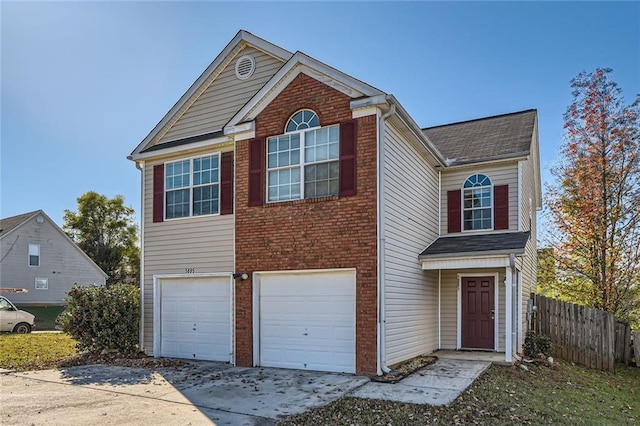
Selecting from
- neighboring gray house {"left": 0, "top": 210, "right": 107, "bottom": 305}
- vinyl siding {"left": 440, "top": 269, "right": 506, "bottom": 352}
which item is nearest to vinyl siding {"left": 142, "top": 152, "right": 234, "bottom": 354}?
vinyl siding {"left": 440, "top": 269, "right": 506, "bottom": 352}

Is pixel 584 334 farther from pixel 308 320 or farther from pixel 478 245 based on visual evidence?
pixel 308 320

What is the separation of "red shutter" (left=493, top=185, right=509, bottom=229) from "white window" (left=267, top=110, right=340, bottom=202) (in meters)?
5.14

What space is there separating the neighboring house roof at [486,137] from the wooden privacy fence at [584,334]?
4458 millimetres

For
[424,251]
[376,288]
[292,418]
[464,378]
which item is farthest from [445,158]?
[292,418]

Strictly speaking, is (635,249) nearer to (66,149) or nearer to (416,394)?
(416,394)

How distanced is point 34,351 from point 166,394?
7.96 metres

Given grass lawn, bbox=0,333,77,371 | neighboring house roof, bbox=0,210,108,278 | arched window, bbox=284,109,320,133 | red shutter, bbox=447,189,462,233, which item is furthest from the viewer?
neighboring house roof, bbox=0,210,108,278

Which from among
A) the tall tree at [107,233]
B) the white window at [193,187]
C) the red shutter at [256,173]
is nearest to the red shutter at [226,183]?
the white window at [193,187]

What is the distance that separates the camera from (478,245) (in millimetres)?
11617

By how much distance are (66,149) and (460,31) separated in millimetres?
15552

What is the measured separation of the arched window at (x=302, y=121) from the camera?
10414mm

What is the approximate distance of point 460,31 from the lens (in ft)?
42.0

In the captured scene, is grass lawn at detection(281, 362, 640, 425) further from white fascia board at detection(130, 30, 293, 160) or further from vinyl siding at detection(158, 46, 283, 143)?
white fascia board at detection(130, 30, 293, 160)

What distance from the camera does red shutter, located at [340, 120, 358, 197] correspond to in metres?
9.79
